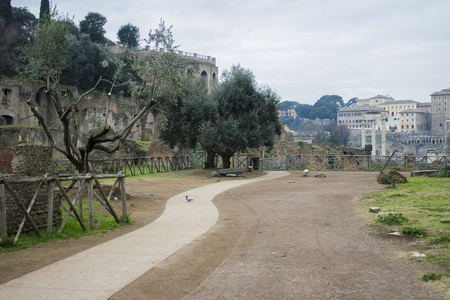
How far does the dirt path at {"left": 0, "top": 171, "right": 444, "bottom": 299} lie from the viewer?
507 centimetres

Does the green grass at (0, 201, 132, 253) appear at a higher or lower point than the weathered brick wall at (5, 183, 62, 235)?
lower

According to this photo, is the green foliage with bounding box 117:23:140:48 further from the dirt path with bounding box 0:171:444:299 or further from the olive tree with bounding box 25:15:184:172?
the dirt path with bounding box 0:171:444:299

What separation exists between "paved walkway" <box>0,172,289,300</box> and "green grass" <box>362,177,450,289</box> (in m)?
3.93

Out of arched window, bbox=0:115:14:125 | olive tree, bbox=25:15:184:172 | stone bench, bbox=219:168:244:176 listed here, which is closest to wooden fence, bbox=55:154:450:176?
stone bench, bbox=219:168:244:176

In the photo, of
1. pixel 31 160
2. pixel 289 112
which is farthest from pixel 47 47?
pixel 289 112

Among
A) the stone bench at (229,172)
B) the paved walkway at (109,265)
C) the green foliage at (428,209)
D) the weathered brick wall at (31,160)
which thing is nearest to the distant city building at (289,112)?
the stone bench at (229,172)

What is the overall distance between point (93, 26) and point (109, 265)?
227 feet

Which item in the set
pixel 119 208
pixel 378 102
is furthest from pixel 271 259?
pixel 378 102

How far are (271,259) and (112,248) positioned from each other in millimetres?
2806

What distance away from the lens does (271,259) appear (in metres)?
6.55

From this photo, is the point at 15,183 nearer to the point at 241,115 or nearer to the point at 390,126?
the point at 241,115

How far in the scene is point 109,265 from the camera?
245 inches

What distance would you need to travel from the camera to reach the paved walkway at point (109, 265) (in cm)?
505

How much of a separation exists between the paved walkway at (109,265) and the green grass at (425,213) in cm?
393
